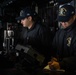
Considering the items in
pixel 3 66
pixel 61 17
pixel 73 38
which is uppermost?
pixel 61 17

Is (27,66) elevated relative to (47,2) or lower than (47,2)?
lower

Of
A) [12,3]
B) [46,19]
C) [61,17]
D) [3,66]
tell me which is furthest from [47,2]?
[3,66]

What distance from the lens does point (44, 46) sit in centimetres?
276

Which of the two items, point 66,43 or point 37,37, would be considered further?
point 37,37

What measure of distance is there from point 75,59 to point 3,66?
1.75 ft

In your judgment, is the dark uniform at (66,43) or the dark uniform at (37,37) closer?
the dark uniform at (66,43)

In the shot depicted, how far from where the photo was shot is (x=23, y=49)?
2.09 metres

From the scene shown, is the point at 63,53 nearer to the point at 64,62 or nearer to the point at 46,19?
the point at 64,62

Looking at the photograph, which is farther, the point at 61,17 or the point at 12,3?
the point at 12,3

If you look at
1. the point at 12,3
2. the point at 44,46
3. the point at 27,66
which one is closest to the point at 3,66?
the point at 27,66

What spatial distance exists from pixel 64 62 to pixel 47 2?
3.70 m

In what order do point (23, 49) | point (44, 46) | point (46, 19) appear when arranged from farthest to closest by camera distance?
point (46, 19)
point (44, 46)
point (23, 49)

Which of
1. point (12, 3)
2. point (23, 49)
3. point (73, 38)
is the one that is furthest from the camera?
point (12, 3)

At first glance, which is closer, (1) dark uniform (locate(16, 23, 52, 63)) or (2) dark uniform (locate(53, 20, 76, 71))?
(2) dark uniform (locate(53, 20, 76, 71))
